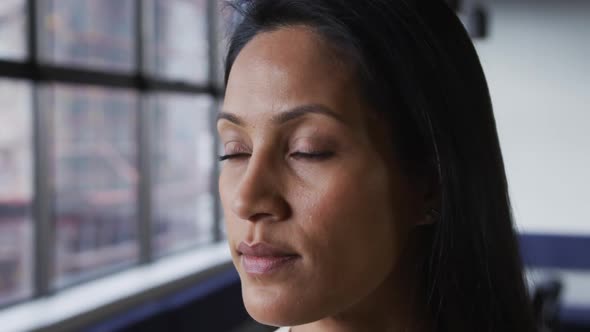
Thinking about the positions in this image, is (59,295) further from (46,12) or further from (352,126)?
(352,126)

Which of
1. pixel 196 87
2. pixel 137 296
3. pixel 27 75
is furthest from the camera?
pixel 196 87

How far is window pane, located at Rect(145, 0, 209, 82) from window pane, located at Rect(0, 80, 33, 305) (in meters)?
1.15

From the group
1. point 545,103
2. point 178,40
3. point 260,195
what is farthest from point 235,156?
point 545,103

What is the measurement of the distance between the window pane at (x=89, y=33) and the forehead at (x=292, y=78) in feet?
9.30

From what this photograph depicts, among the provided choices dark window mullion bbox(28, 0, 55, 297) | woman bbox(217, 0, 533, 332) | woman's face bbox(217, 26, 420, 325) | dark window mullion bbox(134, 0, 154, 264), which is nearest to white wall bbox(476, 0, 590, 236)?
dark window mullion bbox(134, 0, 154, 264)

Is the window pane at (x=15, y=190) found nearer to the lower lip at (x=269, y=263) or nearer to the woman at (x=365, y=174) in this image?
the woman at (x=365, y=174)

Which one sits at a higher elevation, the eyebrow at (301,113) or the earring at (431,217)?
the eyebrow at (301,113)

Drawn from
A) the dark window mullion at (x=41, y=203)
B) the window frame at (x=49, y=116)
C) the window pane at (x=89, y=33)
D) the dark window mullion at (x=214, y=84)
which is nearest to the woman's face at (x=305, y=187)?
the window frame at (x=49, y=116)

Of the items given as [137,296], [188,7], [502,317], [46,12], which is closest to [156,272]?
[137,296]

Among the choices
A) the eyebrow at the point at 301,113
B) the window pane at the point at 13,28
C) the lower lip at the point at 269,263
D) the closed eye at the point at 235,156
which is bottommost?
the lower lip at the point at 269,263

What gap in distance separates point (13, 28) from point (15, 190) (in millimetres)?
798

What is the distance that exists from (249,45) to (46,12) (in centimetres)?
303

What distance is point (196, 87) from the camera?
4.96 metres

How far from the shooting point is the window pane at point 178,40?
185 inches
